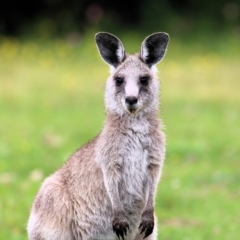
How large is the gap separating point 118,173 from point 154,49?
945 mm

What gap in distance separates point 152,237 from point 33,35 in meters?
14.8

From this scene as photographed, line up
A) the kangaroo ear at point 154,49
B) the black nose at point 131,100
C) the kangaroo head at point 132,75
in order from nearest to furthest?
the black nose at point 131,100, the kangaroo head at point 132,75, the kangaroo ear at point 154,49

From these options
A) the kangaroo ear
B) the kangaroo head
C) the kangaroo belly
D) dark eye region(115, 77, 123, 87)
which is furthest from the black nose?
the kangaroo ear

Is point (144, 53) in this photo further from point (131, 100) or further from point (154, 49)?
point (131, 100)

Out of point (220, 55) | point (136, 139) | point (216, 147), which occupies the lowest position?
point (136, 139)

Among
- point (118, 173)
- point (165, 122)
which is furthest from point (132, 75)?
point (165, 122)

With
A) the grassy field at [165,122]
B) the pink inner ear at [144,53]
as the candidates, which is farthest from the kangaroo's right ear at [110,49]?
the grassy field at [165,122]

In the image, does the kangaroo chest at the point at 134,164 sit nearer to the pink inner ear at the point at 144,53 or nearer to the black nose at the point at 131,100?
the black nose at the point at 131,100

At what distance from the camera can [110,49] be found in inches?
234

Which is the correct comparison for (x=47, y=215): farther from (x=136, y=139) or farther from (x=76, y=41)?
(x=76, y=41)

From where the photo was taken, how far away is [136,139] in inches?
225

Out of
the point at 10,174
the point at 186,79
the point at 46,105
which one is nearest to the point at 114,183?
the point at 10,174

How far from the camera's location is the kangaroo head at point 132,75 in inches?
223

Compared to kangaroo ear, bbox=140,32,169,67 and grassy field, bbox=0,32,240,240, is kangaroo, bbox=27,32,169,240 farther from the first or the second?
grassy field, bbox=0,32,240,240
